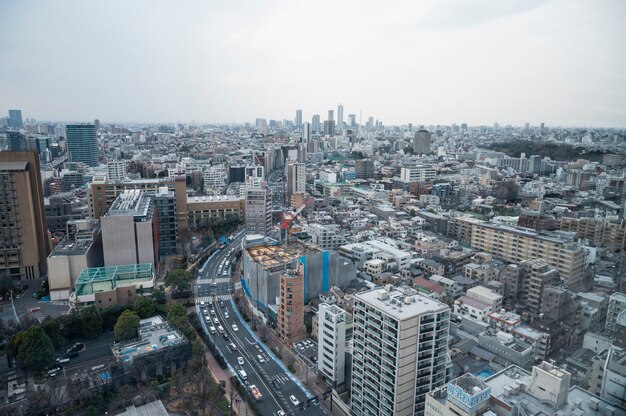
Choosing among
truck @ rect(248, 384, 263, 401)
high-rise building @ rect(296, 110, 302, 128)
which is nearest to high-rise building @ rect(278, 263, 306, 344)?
truck @ rect(248, 384, 263, 401)

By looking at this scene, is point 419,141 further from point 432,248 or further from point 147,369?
point 147,369

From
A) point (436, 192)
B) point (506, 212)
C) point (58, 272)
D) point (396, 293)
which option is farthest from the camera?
point (436, 192)

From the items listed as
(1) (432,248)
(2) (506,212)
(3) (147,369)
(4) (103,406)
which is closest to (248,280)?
(3) (147,369)

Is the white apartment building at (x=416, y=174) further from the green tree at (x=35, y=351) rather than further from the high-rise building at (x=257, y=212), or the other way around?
the green tree at (x=35, y=351)

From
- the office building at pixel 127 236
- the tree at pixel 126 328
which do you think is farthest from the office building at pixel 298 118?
the tree at pixel 126 328

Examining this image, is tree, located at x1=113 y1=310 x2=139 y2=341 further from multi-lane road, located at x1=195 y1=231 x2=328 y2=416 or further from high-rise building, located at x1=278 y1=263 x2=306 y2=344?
high-rise building, located at x1=278 y1=263 x2=306 y2=344
